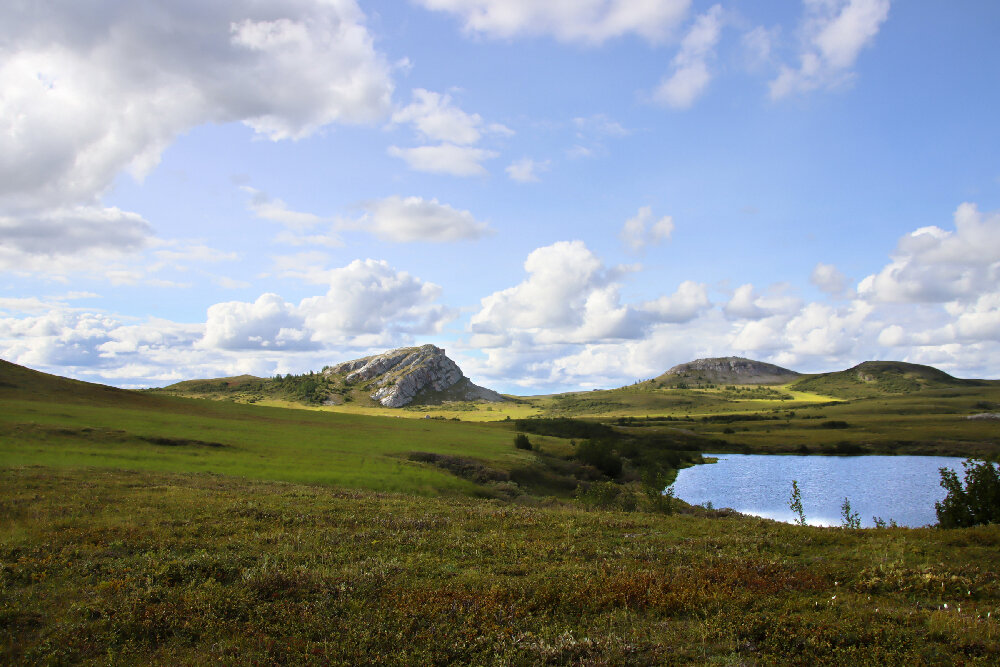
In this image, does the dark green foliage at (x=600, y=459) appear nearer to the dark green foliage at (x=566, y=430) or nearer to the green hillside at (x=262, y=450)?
the green hillside at (x=262, y=450)

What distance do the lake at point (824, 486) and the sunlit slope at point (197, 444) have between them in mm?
25275

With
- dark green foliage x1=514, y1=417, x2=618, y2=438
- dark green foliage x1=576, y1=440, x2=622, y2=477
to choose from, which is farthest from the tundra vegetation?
dark green foliage x1=514, y1=417, x2=618, y2=438

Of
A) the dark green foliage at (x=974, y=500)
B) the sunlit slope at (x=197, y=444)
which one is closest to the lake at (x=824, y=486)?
the dark green foliage at (x=974, y=500)

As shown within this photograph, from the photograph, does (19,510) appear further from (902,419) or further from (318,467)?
(902,419)

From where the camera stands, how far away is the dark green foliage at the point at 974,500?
23.3m

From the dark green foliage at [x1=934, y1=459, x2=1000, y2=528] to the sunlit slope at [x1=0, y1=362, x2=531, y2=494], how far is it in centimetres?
2999

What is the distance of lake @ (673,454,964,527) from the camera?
172 ft

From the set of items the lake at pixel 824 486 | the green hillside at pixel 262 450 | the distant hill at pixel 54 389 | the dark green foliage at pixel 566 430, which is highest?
the distant hill at pixel 54 389

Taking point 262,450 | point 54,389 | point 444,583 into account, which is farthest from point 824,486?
point 54,389

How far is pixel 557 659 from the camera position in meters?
8.86

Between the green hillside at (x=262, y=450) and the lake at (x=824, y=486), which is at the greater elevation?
the green hillside at (x=262, y=450)

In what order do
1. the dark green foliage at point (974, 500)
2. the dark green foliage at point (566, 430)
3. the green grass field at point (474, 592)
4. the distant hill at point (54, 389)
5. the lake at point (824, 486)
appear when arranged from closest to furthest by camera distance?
the green grass field at point (474, 592) < the dark green foliage at point (974, 500) < the lake at point (824, 486) < the distant hill at point (54, 389) < the dark green foliage at point (566, 430)

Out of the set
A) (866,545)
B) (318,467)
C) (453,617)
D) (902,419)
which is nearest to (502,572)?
(453,617)

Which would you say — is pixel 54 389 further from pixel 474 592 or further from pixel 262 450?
pixel 474 592
